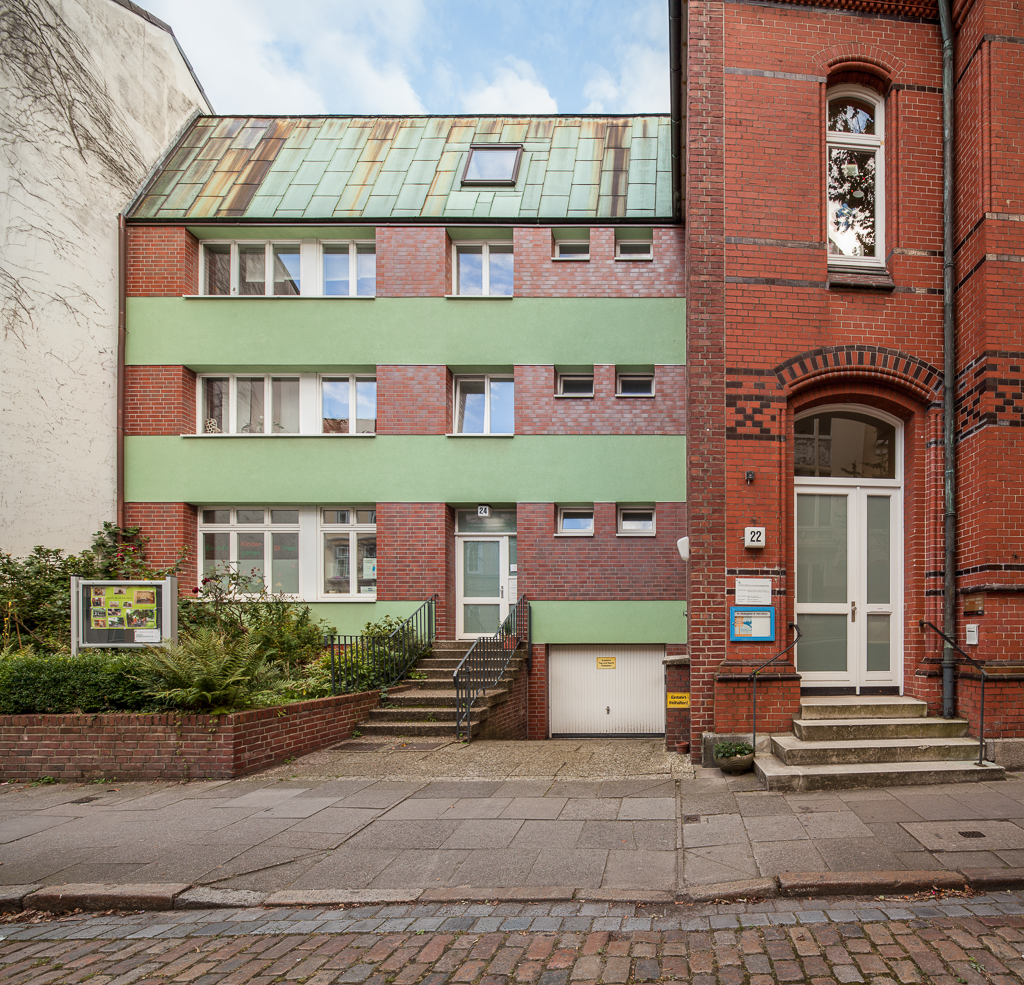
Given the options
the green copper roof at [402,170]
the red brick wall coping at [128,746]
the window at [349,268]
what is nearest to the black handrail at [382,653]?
the red brick wall coping at [128,746]

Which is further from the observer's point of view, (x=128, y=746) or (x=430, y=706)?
(x=430, y=706)

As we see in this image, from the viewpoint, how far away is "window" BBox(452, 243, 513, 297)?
1405 cm

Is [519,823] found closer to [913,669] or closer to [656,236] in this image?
[913,669]

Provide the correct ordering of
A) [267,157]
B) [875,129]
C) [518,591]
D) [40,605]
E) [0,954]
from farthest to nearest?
[267,157] → [518,591] → [40,605] → [875,129] → [0,954]

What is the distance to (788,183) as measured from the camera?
777 centimetres

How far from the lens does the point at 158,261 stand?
13.7 m

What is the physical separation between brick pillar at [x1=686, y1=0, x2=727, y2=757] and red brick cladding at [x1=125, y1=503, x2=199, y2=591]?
9.98 m

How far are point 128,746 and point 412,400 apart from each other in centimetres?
780

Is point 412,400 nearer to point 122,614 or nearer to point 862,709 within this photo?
point 122,614

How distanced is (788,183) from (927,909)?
7040 mm

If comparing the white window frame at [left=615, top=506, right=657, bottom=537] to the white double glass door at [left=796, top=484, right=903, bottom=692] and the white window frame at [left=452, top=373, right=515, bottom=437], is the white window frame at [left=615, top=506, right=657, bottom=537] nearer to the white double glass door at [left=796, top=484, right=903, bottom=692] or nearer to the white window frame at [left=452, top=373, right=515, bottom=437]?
the white window frame at [left=452, top=373, right=515, bottom=437]

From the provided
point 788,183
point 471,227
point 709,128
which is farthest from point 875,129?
point 471,227

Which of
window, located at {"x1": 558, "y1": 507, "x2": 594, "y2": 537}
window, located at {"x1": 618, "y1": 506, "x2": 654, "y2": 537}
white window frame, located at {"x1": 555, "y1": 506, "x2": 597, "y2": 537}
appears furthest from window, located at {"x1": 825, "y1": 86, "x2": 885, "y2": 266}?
window, located at {"x1": 558, "y1": 507, "x2": 594, "y2": 537}

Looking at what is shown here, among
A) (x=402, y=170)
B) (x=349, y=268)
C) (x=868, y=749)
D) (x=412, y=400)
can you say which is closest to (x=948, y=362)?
(x=868, y=749)
